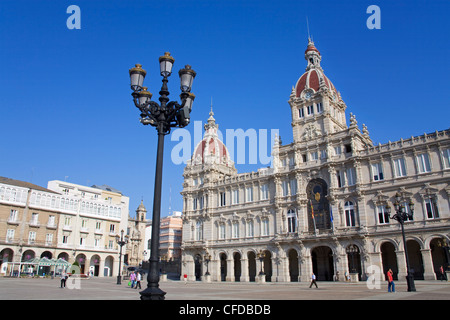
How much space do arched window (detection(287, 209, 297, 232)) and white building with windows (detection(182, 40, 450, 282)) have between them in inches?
6.8

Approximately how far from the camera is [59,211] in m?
60.0

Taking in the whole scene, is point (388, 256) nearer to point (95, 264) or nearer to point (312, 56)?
point (312, 56)

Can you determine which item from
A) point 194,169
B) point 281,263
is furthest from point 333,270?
point 194,169

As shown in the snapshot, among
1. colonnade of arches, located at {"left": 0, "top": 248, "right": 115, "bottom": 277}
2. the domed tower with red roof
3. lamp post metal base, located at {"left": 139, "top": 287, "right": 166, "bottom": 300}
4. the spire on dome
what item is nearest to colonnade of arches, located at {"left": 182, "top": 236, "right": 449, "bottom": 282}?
colonnade of arches, located at {"left": 0, "top": 248, "right": 115, "bottom": 277}

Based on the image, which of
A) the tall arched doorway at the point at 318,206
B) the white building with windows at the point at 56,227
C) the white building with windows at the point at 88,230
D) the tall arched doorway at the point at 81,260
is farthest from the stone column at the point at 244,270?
the tall arched doorway at the point at 81,260

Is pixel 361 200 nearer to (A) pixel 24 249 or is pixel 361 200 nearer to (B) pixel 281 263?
(B) pixel 281 263

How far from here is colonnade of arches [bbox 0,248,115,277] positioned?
171ft

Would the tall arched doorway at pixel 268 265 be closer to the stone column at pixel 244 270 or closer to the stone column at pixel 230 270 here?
the stone column at pixel 244 270

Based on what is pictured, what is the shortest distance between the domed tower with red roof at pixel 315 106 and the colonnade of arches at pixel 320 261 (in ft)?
54.8

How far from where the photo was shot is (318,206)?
1981 inches

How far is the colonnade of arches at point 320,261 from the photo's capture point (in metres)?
41.6

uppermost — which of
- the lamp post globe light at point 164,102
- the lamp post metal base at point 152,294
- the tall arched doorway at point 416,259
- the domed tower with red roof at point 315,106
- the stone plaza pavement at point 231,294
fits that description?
the domed tower with red roof at point 315,106

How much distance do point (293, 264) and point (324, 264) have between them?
16.8 feet

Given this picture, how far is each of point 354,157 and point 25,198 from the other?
49.5 metres
